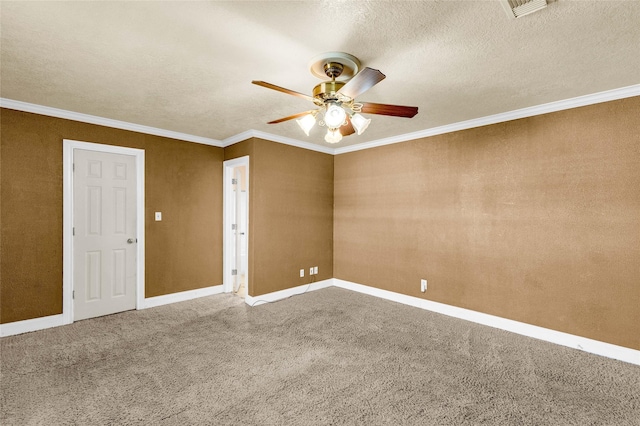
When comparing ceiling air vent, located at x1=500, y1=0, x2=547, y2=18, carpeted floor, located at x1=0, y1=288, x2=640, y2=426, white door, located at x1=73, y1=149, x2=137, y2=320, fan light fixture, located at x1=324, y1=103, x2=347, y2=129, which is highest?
ceiling air vent, located at x1=500, y1=0, x2=547, y2=18

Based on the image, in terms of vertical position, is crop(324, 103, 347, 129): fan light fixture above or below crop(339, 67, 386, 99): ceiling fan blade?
below

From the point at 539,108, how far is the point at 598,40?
1.34 metres

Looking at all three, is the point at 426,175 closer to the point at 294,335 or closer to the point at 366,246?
the point at 366,246

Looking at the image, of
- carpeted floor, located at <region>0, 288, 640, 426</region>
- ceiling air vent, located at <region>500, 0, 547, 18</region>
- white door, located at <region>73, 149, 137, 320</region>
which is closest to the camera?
ceiling air vent, located at <region>500, 0, 547, 18</region>

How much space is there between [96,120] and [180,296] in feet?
8.44

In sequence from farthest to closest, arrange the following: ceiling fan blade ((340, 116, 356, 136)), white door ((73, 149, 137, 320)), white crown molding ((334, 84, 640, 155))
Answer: white door ((73, 149, 137, 320)) → white crown molding ((334, 84, 640, 155)) → ceiling fan blade ((340, 116, 356, 136))

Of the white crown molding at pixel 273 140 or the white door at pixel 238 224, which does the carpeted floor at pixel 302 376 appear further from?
the white crown molding at pixel 273 140

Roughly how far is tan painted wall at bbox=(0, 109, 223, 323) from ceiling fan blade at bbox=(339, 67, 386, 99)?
10.9 ft

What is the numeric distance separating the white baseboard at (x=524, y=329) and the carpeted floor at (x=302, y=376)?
0.11m

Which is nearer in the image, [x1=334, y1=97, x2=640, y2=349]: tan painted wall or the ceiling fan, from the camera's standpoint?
the ceiling fan

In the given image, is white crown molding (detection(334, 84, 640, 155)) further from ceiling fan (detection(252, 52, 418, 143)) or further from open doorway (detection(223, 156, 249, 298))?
open doorway (detection(223, 156, 249, 298))

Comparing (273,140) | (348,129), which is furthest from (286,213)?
(348,129)

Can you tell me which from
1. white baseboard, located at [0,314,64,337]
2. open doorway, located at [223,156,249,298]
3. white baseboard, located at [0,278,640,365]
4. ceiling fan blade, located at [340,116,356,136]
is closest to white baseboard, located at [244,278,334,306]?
white baseboard, located at [0,278,640,365]

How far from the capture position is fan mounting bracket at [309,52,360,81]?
7.04 feet
